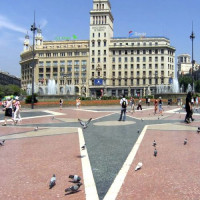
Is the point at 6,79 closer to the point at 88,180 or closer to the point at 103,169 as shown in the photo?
the point at 103,169

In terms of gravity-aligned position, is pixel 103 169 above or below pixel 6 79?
below

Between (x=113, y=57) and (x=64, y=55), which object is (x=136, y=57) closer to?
(x=113, y=57)

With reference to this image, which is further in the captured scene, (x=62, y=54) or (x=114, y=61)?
(x=62, y=54)

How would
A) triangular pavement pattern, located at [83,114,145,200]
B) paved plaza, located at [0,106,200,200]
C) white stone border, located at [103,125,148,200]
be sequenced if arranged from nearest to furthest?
white stone border, located at [103,125,148,200] < paved plaza, located at [0,106,200,200] < triangular pavement pattern, located at [83,114,145,200]

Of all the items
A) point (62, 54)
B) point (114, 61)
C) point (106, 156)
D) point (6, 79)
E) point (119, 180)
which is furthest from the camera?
point (6, 79)

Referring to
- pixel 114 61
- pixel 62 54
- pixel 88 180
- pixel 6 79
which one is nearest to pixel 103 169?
pixel 88 180

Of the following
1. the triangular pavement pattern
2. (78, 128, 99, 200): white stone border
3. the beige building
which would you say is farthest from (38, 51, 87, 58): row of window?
(78, 128, 99, 200): white stone border

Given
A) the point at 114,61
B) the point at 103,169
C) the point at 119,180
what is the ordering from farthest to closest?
the point at 114,61 → the point at 103,169 → the point at 119,180

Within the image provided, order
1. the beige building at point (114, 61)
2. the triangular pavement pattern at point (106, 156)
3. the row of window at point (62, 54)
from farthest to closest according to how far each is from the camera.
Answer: the row of window at point (62, 54) < the beige building at point (114, 61) < the triangular pavement pattern at point (106, 156)

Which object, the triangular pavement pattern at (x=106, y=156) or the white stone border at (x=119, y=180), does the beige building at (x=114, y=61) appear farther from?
the white stone border at (x=119, y=180)

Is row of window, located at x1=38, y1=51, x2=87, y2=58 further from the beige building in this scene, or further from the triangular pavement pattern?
the triangular pavement pattern

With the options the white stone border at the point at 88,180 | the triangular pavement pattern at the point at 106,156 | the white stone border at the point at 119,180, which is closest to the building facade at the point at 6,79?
the triangular pavement pattern at the point at 106,156

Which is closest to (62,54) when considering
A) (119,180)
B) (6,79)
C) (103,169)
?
(6,79)

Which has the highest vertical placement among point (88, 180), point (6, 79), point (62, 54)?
point (62, 54)
